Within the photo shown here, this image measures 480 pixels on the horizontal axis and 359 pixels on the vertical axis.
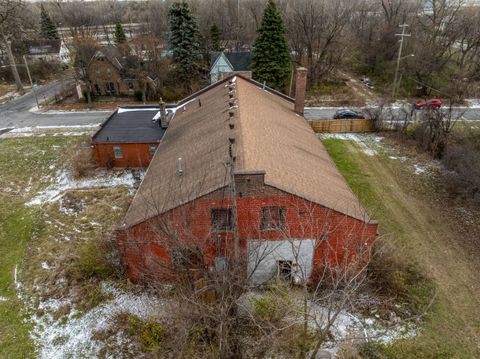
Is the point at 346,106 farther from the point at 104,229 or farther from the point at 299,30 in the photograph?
the point at 104,229

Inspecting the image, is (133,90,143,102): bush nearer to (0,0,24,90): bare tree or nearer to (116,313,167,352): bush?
(0,0,24,90): bare tree

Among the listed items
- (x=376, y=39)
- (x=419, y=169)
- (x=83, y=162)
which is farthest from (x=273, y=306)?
(x=376, y=39)

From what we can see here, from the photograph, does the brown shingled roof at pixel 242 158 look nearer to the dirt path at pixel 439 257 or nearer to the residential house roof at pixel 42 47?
the dirt path at pixel 439 257

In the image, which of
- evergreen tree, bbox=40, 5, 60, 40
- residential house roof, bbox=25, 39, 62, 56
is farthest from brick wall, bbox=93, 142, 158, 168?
evergreen tree, bbox=40, 5, 60, 40

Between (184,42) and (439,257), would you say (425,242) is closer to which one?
(439,257)

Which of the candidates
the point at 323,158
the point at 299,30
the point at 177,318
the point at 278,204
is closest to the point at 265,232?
the point at 278,204

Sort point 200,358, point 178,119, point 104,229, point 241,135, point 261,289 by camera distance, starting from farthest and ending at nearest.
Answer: point 178,119, point 104,229, point 241,135, point 261,289, point 200,358
